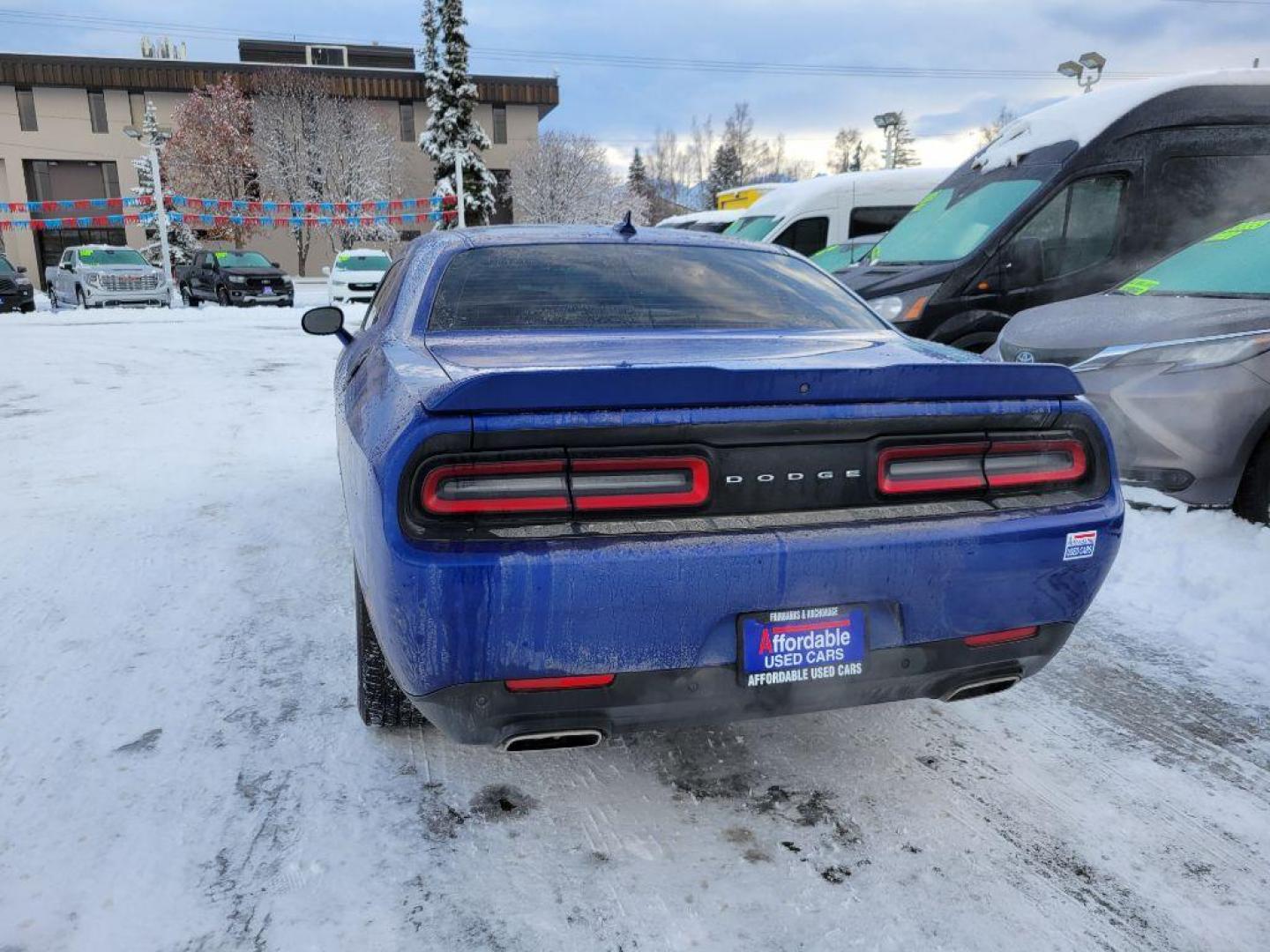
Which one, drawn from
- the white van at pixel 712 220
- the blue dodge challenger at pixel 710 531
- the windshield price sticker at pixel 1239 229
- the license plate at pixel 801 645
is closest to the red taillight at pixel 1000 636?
the blue dodge challenger at pixel 710 531

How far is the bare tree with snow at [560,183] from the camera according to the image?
44031 millimetres

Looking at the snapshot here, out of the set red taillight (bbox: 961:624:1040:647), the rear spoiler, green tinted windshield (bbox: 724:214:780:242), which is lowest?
red taillight (bbox: 961:624:1040:647)

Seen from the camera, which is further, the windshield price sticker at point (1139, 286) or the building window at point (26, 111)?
the building window at point (26, 111)

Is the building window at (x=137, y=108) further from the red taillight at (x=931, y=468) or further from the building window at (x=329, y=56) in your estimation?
the red taillight at (x=931, y=468)

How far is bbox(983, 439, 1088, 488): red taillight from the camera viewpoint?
2256mm

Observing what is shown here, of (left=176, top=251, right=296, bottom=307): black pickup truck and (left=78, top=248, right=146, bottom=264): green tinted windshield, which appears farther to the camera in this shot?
Answer: (left=176, top=251, right=296, bottom=307): black pickup truck

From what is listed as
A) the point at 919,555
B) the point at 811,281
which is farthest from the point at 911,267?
the point at 919,555

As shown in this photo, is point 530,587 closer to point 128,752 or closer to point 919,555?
point 919,555

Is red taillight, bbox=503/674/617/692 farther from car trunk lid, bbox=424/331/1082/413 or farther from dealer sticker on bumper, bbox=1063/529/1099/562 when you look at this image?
dealer sticker on bumper, bbox=1063/529/1099/562

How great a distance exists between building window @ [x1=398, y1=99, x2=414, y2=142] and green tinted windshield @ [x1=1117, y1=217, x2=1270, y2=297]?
153ft

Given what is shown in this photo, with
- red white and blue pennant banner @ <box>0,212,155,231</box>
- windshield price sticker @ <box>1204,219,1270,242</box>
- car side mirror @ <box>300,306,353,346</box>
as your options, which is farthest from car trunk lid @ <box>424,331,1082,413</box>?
red white and blue pennant banner @ <box>0,212,155,231</box>

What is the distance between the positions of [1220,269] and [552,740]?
5183 mm

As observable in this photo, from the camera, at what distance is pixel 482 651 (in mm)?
1913

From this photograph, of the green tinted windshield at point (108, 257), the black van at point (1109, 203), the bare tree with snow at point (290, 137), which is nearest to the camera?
the black van at point (1109, 203)
